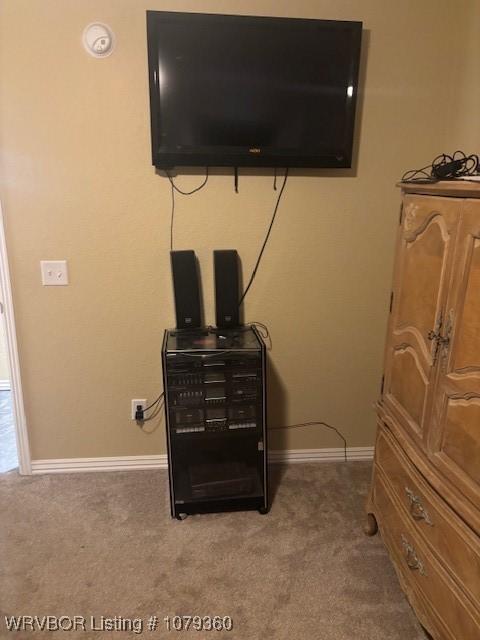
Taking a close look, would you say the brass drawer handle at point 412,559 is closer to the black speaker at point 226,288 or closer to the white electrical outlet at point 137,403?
the black speaker at point 226,288

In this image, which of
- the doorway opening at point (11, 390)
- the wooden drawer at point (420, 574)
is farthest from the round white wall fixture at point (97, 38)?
the wooden drawer at point (420, 574)

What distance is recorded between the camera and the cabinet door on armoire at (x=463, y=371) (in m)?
1.26

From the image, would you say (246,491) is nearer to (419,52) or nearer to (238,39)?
(238,39)

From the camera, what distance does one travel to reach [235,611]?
1.68 metres

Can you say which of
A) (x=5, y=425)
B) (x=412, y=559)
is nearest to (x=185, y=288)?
(x=412, y=559)

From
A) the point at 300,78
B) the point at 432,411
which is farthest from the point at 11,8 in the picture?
the point at 432,411

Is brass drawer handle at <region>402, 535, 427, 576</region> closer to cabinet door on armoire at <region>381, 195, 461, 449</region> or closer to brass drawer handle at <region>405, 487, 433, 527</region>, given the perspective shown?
brass drawer handle at <region>405, 487, 433, 527</region>

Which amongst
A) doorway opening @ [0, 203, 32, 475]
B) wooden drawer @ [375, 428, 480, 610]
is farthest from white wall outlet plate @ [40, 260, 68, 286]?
wooden drawer @ [375, 428, 480, 610]

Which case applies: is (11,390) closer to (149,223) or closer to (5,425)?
(5,425)

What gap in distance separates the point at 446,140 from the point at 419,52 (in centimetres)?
41

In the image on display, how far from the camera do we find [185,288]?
220cm

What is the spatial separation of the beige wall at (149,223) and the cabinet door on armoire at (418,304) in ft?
Answer: 2.08

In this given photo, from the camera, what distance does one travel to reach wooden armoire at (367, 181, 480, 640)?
1.27 m

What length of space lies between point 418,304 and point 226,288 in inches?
37.7
